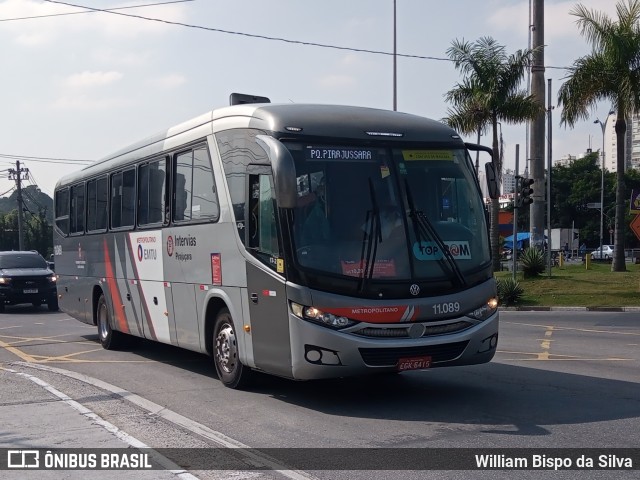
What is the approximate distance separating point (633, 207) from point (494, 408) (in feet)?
61.3

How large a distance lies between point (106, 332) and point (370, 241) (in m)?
8.45

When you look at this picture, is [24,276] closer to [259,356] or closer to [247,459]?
[259,356]

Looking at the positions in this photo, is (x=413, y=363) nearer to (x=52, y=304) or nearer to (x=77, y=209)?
(x=77, y=209)

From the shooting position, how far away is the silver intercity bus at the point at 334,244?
29.6 ft

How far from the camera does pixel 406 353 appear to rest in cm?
912

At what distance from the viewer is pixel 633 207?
26.1m

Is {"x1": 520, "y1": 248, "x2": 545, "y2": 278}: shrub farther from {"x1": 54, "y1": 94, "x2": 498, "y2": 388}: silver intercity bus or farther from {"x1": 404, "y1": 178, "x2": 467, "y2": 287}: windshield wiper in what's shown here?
{"x1": 404, "y1": 178, "x2": 467, "y2": 287}: windshield wiper

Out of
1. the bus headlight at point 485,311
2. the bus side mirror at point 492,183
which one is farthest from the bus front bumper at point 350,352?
the bus side mirror at point 492,183

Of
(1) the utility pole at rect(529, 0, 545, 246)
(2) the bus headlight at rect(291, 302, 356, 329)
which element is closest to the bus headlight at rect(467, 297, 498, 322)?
(2) the bus headlight at rect(291, 302, 356, 329)

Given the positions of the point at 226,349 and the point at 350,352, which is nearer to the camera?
the point at 350,352

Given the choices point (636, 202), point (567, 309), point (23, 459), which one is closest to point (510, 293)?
point (567, 309)

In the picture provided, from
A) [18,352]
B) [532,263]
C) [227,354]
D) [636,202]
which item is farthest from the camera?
[532,263]

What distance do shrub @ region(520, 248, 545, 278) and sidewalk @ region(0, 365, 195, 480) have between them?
22622 millimetres

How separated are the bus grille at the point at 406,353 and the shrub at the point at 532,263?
863 inches
